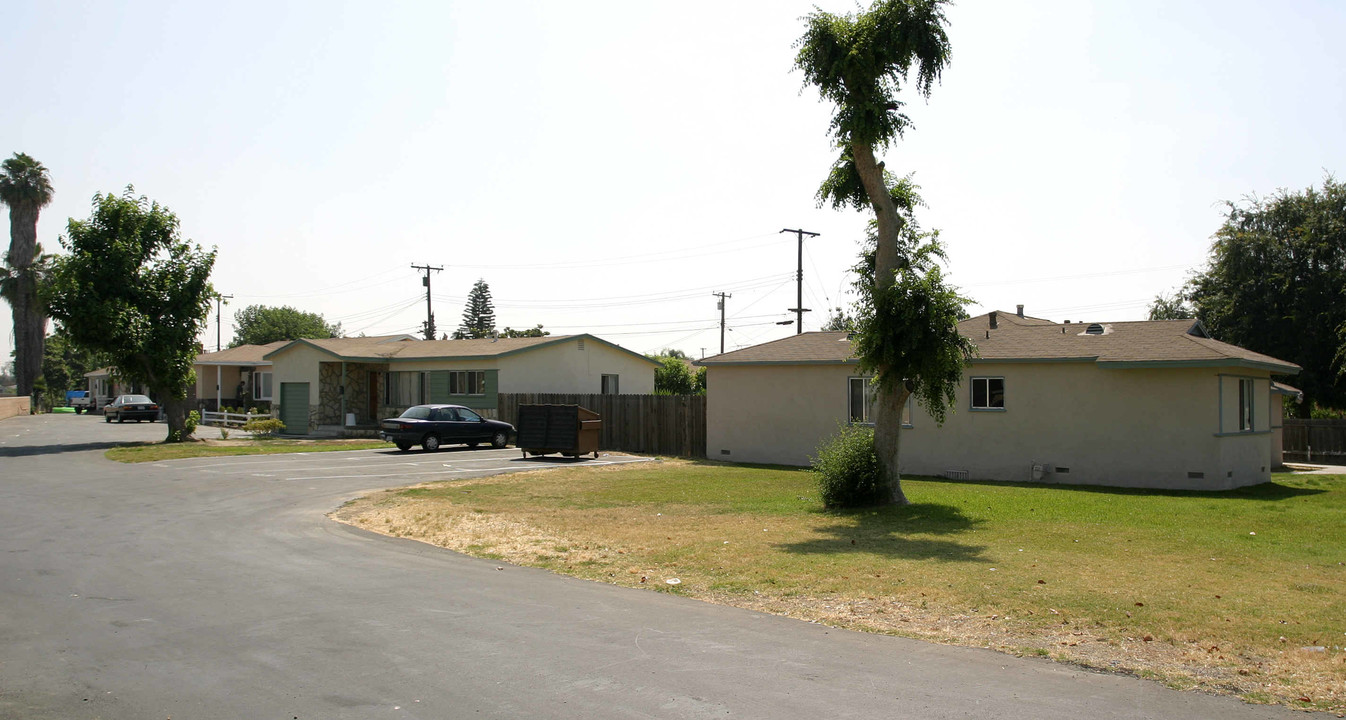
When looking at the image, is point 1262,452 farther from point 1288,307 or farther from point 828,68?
point 1288,307

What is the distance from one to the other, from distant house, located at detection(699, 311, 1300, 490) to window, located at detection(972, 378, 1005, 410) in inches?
1.3

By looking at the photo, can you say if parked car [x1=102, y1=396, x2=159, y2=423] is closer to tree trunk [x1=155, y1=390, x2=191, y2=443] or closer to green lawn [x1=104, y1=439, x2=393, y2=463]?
tree trunk [x1=155, y1=390, x2=191, y2=443]

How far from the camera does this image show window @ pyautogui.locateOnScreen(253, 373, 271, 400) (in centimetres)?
4994

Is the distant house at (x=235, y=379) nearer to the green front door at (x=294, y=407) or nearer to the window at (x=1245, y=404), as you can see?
the green front door at (x=294, y=407)

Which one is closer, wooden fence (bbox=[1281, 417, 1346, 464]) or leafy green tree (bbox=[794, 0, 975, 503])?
leafy green tree (bbox=[794, 0, 975, 503])

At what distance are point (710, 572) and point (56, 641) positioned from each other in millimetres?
6079

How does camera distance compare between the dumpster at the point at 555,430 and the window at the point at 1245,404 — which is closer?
the window at the point at 1245,404

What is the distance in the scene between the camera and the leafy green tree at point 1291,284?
37.1 meters

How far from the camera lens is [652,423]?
30.3 metres

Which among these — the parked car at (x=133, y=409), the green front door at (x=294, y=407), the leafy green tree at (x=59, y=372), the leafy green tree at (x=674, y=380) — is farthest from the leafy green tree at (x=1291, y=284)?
the leafy green tree at (x=59, y=372)

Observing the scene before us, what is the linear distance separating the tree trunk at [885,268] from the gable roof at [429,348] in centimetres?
2198

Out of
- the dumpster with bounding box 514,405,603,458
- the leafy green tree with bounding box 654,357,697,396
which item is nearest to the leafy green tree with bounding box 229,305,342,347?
the leafy green tree with bounding box 654,357,697,396

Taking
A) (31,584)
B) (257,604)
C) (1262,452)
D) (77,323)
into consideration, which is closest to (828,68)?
(257,604)

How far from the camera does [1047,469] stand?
2153cm
